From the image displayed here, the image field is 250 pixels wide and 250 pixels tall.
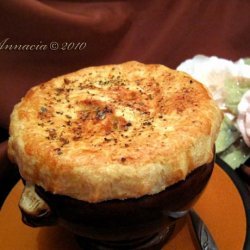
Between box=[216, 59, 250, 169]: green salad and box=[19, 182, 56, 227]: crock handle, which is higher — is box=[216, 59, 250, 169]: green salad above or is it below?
above

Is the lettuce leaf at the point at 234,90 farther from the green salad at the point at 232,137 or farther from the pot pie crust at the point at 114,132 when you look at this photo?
the pot pie crust at the point at 114,132

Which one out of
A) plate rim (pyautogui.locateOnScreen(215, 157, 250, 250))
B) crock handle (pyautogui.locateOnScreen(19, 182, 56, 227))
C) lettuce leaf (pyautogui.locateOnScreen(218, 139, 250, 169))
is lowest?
crock handle (pyautogui.locateOnScreen(19, 182, 56, 227))

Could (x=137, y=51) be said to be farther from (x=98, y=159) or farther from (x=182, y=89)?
(x=98, y=159)

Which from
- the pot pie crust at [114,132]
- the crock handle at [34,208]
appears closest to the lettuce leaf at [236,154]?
the pot pie crust at [114,132]

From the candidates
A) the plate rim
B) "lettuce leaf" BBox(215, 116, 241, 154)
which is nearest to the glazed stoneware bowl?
the plate rim

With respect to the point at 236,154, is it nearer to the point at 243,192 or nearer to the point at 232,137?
the point at 232,137

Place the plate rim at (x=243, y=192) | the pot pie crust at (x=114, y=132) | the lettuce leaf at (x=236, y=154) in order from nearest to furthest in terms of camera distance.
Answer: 1. the pot pie crust at (x=114, y=132)
2. the plate rim at (x=243, y=192)
3. the lettuce leaf at (x=236, y=154)

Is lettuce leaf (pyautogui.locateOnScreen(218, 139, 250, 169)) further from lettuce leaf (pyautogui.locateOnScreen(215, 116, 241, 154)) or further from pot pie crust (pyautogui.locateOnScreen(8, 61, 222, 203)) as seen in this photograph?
pot pie crust (pyautogui.locateOnScreen(8, 61, 222, 203))
